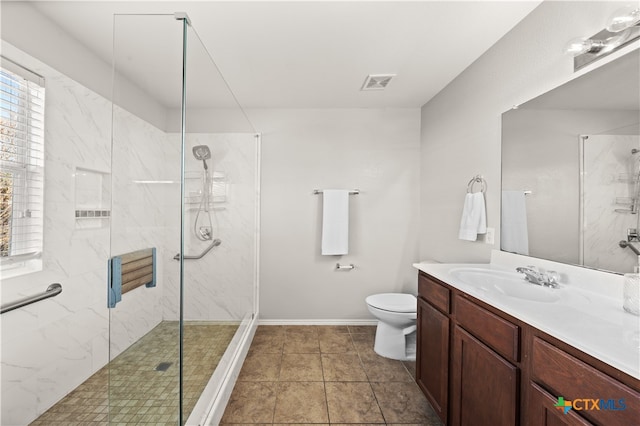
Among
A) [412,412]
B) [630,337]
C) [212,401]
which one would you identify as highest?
[630,337]

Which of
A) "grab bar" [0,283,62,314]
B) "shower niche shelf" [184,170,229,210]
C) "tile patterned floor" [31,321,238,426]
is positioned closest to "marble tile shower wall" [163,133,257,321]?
"shower niche shelf" [184,170,229,210]

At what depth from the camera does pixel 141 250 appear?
3.74 feet

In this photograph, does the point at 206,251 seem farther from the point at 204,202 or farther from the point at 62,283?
the point at 62,283

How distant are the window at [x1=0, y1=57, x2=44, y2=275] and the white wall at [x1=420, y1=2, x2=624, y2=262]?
267 cm

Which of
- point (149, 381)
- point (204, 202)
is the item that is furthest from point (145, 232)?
point (149, 381)

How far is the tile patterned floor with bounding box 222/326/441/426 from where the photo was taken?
169cm

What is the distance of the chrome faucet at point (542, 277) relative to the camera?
130 centimetres

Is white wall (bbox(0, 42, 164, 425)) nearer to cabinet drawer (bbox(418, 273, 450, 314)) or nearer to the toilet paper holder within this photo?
cabinet drawer (bbox(418, 273, 450, 314))

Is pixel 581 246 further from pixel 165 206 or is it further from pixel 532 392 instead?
pixel 165 206

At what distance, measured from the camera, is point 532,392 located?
915mm

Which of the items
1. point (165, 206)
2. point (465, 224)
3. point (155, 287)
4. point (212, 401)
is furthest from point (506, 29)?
point (212, 401)

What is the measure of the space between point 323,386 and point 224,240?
1.22 metres

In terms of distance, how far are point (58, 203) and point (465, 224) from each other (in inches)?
103

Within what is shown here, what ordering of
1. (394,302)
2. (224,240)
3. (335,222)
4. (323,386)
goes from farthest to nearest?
(335,222) < (394,302) < (323,386) < (224,240)
